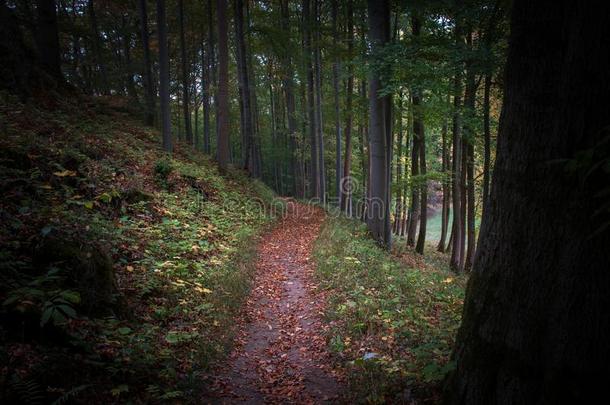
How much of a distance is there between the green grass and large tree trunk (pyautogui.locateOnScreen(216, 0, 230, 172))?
31.9 feet

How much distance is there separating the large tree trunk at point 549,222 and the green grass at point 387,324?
36.3 inches

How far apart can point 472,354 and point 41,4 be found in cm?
1934

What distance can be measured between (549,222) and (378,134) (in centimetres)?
881

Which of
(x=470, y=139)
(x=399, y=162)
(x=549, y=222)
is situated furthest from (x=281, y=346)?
(x=399, y=162)

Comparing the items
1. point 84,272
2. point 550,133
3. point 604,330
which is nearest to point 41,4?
point 84,272

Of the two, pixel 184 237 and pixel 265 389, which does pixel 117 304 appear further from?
pixel 184 237

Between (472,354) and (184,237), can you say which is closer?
(472,354)

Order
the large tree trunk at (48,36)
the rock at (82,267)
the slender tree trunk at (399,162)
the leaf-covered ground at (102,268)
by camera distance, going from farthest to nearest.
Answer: the slender tree trunk at (399,162) → the large tree trunk at (48,36) → the rock at (82,267) → the leaf-covered ground at (102,268)

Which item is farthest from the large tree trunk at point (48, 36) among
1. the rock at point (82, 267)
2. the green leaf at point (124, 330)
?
the green leaf at point (124, 330)

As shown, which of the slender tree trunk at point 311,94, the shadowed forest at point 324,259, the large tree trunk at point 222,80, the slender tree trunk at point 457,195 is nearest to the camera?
the shadowed forest at point 324,259

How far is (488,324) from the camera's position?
119 inches

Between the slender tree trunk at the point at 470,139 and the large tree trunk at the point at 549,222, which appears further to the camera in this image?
the slender tree trunk at the point at 470,139

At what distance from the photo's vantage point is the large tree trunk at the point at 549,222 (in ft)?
8.14

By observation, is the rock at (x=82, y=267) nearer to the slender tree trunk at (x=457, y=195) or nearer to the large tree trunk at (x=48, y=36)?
the slender tree trunk at (x=457, y=195)
